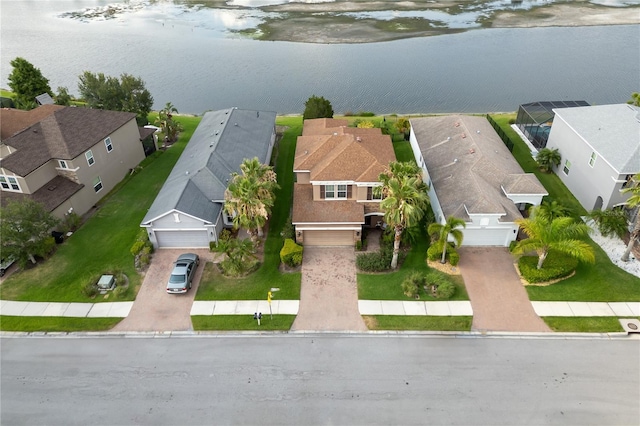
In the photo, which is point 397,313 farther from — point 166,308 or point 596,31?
point 596,31

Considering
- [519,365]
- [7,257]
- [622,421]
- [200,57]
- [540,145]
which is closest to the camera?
[622,421]

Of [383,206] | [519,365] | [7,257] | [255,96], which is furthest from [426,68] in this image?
[7,257]

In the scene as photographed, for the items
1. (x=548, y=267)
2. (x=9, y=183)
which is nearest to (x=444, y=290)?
(x=548, y=267)

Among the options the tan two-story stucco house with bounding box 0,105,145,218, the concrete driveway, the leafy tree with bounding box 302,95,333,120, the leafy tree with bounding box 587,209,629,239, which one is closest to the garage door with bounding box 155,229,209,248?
the concrete driveway

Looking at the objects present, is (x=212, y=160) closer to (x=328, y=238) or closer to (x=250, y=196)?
(x=250, y=196)

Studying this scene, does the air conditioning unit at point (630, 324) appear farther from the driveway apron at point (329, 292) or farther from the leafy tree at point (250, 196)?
the leafy tree at point (250, 196)
